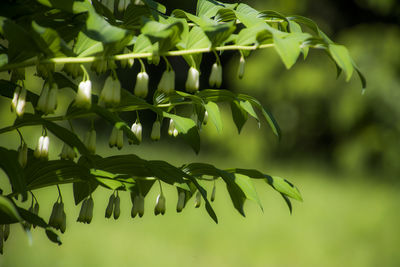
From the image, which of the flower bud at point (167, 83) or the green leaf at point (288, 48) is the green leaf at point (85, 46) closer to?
the flower bud at point (167, 83)

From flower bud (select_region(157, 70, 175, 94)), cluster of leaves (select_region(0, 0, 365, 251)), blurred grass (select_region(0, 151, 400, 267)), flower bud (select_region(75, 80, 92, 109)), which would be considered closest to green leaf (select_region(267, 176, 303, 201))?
cluster of leaves (select_region(0, 0, 365, 251))

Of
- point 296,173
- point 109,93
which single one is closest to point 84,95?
point 109,93

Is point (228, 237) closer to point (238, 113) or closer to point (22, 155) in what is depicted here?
point (238, 113)

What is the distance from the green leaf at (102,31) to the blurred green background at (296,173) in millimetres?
2314

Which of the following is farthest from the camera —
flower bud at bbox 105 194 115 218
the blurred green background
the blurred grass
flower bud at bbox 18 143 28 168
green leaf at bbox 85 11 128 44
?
the blurred green background

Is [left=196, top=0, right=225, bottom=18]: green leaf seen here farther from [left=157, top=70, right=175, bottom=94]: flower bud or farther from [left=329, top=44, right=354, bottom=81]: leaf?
[left=329, top=44, right=354, bottom=81]: leaf

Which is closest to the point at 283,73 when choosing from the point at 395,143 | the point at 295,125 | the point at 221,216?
the point at 295,125

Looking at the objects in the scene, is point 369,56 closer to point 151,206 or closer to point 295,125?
point 295,125

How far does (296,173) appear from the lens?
19.5ft

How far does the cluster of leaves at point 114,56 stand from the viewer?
2.52ft

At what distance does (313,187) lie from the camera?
530cm

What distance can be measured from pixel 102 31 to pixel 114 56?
3.2 inches

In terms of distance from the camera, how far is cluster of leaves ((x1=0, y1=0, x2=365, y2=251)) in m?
0.77

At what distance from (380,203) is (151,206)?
2028 millimetres
